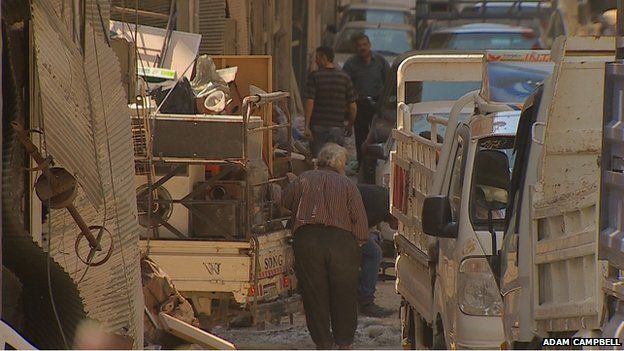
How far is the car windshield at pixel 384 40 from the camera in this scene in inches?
1127

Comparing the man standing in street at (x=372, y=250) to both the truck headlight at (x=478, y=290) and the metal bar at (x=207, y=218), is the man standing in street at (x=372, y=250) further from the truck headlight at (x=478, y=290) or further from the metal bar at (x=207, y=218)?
the truck headlight at (x=478, y=290)

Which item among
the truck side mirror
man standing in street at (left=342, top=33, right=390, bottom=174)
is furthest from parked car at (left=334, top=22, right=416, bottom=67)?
the truck side mirror

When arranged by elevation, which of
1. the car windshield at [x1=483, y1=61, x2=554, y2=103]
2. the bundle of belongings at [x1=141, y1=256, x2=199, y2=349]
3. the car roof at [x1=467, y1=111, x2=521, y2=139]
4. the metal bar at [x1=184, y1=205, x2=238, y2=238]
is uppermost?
the car windshield at [x1=483, y1=61, x2=554, y2=103]

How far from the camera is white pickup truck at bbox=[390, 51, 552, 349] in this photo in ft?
25.6

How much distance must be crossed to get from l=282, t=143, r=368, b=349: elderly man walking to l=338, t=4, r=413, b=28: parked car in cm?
2016

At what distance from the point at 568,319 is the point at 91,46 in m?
2.29

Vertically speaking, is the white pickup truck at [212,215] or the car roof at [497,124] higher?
the car roof at [497,124]

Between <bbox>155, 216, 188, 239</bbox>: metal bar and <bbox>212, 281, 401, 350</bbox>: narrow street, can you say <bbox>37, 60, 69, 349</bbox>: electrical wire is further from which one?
<bbox>212, 281, 401, 350</bbox>: narrow street

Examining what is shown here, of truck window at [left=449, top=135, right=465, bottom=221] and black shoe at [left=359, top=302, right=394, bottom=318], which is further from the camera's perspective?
black shoe at [left=359, top=302, right=394, bottom=318]

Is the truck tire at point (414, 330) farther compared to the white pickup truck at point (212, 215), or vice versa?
the white pickup truck at point (212, 215)

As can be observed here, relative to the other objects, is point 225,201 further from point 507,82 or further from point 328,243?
point 507,82

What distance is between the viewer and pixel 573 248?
5488 millimetres

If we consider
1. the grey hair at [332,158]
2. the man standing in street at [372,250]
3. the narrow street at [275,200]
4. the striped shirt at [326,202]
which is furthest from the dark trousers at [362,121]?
the striped shirt at [326,202]

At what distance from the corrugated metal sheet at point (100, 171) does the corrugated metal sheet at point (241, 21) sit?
1108 cm
